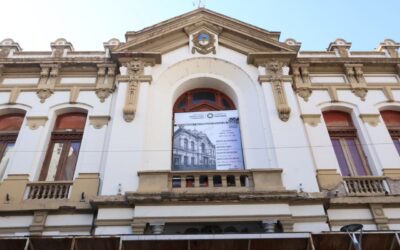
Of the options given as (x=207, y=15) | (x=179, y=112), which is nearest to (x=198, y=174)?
(x=179, y=112)

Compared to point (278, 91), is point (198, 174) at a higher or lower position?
lower

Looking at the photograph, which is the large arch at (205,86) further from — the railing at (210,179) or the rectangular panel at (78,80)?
the rectangular panel at (78,80)

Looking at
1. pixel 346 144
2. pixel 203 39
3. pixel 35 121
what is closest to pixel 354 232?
pixel 346 144

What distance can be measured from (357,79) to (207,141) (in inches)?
277

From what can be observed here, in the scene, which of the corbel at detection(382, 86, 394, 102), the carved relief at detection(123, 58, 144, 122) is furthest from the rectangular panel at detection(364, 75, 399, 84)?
the carved relief at detection(123, 58, 144, 122)

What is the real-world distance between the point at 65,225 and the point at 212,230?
436 cm

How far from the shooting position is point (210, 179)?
459 inches

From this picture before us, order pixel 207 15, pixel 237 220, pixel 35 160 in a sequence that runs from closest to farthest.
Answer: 1. pixel 237 220
2. pixel 35 160
3. pixel 207 15

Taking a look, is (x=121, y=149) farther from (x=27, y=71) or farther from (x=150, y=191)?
(x=27, y=71)

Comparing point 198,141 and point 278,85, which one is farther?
point 278,85

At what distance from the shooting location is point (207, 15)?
17.1 m

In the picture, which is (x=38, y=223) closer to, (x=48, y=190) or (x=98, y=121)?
(x=48, y=190)

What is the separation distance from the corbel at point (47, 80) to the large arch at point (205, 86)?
4095 mm

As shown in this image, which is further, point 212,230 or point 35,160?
point 35,160
